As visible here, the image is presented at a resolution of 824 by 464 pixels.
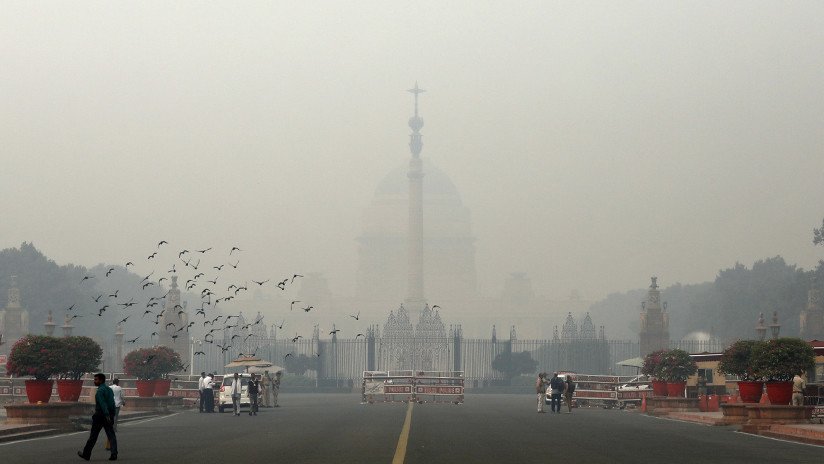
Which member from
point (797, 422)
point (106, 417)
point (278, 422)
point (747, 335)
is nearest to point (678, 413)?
point (797, 422)

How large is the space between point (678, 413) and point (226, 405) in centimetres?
1819

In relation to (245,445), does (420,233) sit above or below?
above

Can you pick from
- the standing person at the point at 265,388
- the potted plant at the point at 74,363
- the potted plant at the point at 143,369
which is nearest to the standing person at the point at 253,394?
the potted plant at the point at 143,369

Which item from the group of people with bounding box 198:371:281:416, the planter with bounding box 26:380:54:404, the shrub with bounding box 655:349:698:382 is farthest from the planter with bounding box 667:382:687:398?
the planter with bounding box 26:380:54:404

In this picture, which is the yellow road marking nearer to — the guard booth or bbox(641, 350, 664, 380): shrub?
bbox(641, 350, 664, 380): shrub

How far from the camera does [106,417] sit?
1029 inches

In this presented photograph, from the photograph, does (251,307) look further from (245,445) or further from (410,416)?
(245,445)

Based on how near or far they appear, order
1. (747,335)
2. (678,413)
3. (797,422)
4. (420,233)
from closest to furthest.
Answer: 1. (797,422)
2. (678,413)
3. (747,335)
4. (420,233)

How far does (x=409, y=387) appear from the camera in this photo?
67750 millimetres

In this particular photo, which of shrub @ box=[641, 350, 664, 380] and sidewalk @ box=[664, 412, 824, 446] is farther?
shrub @ box=[641, 350, 664, 380]

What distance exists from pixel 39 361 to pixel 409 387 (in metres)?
29.9

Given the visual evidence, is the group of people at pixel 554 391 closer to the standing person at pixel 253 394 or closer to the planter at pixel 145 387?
the standing person at pixel 253 394

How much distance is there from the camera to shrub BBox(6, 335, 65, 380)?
40156 mm

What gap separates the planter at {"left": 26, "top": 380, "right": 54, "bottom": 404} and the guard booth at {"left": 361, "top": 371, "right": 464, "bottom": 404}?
26.7 meters
